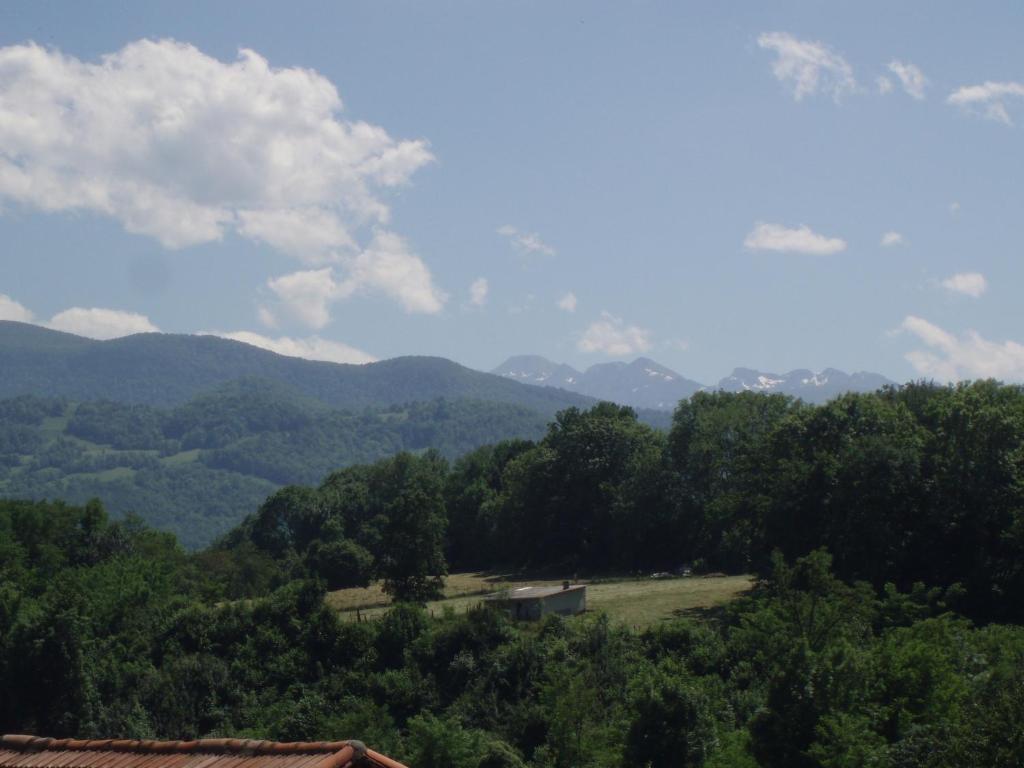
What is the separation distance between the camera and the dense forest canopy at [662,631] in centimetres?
1969

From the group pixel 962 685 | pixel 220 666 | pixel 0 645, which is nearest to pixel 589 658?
pixel 220 666

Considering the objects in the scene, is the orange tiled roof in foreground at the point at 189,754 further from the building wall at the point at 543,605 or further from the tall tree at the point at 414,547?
the tall tree at the point at 414,547

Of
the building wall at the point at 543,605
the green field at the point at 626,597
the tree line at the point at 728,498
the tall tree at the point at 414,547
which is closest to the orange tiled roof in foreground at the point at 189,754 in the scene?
the tree line at the point at 728,498

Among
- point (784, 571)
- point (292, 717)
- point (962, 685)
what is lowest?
point (292, 717)

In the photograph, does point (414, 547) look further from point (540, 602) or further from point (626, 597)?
point (626, 597)

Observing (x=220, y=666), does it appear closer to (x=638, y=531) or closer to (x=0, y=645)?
(x=0, y=645)

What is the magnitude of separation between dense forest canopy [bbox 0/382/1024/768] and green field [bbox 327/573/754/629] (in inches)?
75.7

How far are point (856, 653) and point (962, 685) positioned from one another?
8.55 ft

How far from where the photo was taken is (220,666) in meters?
40.3

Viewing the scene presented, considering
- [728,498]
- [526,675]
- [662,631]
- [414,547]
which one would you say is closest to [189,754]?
[526,675]

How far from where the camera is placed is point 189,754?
7527 mm

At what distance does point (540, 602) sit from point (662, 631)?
701 cm

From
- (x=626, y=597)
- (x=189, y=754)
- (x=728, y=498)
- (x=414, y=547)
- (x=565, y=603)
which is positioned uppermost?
(x=728, y=498)

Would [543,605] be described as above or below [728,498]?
below
